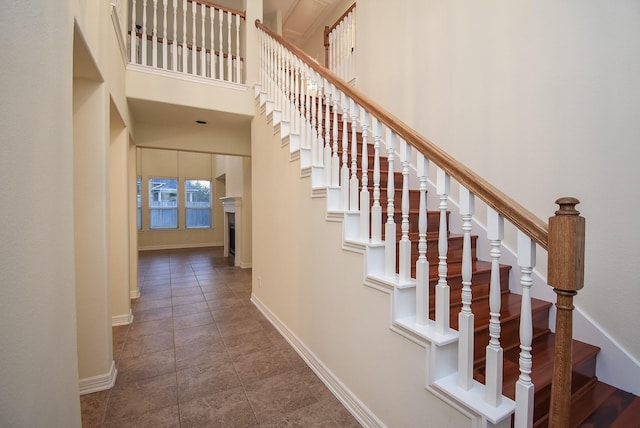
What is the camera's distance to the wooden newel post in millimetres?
823

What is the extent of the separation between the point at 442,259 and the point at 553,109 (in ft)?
4.70

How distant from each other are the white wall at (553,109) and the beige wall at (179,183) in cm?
703

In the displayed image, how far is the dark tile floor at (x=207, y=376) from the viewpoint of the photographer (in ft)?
5.54

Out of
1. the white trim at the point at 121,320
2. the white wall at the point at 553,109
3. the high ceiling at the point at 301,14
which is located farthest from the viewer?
the high ceiling at the point at 301,14

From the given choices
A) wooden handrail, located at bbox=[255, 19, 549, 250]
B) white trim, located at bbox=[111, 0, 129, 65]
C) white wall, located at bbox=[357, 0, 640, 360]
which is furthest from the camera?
white trim, located at bbox=[111, 0, 129, 65]

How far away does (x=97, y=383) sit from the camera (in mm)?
1943

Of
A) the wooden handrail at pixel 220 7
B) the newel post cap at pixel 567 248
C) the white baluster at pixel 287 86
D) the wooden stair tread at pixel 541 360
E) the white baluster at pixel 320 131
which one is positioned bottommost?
the wooden stair tread at pixel 541 360

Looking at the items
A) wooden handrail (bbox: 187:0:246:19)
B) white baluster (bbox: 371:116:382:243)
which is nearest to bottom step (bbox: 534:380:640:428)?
white baluster (bbox: 371:116:382:243)

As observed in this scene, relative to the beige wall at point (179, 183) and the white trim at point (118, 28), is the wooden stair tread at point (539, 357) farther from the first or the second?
the beige wall at point (179, 183)

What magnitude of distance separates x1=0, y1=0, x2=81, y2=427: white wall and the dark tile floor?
0.66 metres

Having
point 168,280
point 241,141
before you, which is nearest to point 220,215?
point 168,280

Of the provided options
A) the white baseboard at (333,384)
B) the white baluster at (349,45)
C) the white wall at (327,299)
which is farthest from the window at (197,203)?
the white baseboard at (333,384)

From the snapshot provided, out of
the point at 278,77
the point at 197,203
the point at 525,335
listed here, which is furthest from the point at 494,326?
the point at 197,203

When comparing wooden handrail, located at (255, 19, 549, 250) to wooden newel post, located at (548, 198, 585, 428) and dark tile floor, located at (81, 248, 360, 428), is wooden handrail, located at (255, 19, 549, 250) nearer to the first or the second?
wooden newel post, located at (548, 198, 585, 428)
